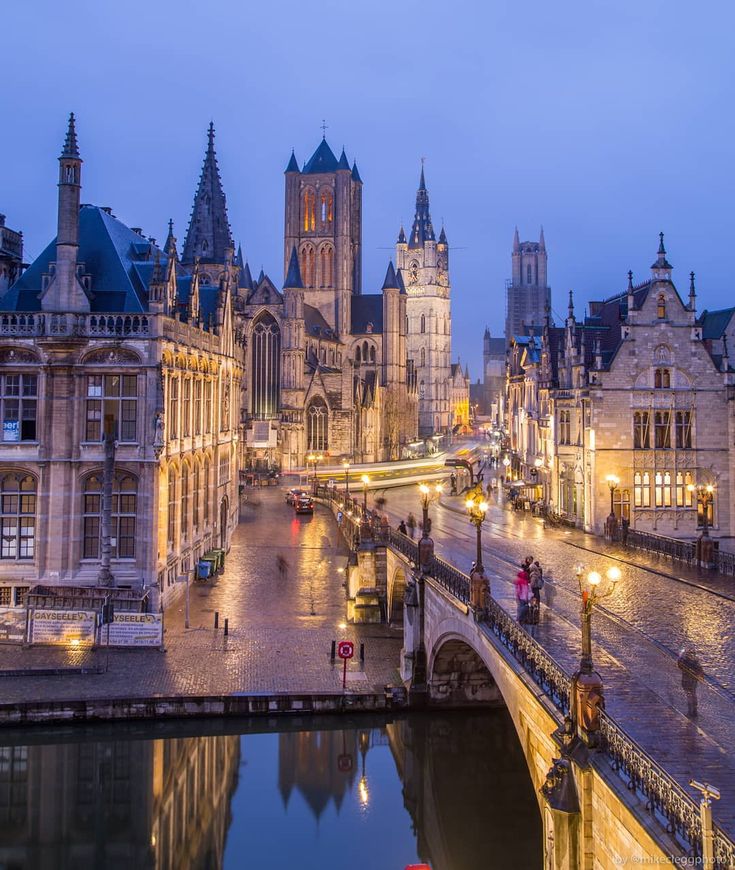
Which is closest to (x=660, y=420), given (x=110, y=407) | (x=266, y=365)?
(x=110, y=407)

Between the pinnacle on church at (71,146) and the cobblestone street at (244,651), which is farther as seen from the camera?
the pinnacle on church at (71,146)

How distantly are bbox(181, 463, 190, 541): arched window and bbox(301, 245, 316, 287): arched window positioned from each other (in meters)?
76.9

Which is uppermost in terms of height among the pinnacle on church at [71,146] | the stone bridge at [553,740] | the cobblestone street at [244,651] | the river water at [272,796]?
the pinnacle on church at [71,146]

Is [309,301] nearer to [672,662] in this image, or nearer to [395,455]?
[395,455]

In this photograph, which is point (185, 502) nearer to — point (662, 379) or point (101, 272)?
point (101, 272)

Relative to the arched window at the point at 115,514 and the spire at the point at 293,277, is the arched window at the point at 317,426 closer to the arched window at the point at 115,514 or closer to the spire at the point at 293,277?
the spire at the point at 293,277

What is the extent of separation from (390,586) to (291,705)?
1047 cm

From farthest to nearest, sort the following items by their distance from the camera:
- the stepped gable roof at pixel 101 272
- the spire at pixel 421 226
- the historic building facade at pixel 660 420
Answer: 1. the spire at pixel 421 226
2. the historic building facade at pixel 660 420
3. the stepped gable roof at pixel 101 272

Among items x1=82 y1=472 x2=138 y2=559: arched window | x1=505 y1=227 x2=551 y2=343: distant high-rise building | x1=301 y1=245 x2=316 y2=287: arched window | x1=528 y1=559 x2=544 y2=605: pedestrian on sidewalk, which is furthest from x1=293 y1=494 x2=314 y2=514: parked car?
x1=505 y1=227 x2=551 y2=343: distant high-rise building

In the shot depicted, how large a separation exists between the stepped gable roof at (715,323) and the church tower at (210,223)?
46.1 m

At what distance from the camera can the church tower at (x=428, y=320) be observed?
16362 centimetres

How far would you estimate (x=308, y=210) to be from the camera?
11425 centimetres

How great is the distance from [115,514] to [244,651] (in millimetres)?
8052

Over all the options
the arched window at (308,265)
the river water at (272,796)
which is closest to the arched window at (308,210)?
the arched window at (308,265)
